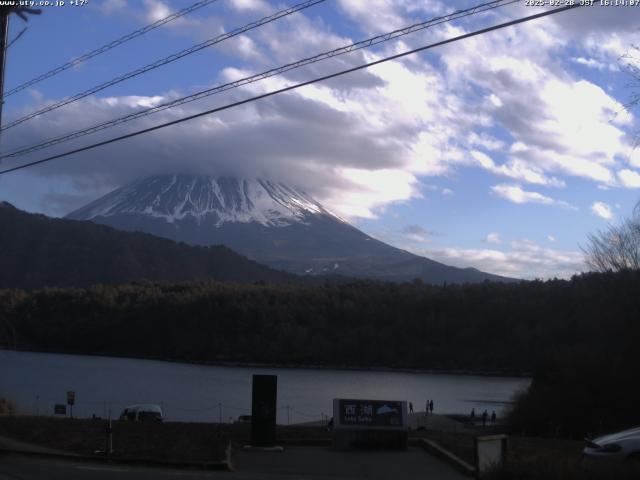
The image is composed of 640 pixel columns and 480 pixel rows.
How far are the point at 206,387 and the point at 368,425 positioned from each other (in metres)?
65.8

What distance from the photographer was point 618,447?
1287cm

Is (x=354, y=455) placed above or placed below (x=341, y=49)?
below

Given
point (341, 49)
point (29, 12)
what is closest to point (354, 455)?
point (341, 49)

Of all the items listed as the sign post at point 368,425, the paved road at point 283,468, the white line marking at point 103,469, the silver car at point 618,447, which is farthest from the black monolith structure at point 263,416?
the silver car at point 618,447

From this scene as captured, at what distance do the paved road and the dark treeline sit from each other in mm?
84322

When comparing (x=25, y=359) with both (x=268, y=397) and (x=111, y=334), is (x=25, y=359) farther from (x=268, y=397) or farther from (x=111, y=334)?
(x=268, y=397)

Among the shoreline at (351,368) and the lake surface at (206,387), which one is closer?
the lake surface at (206,387)

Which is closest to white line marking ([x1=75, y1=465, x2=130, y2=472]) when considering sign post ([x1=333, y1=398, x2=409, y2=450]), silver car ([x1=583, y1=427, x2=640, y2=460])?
sign post ([x1=333, y1=398, x2=409, y2=450])

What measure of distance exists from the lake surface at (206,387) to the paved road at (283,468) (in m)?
32.1

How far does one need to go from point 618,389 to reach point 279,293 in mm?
109929

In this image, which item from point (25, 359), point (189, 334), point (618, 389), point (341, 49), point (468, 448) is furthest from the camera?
point (189, 334)

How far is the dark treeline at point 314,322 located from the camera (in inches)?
4732

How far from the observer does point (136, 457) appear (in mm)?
17078

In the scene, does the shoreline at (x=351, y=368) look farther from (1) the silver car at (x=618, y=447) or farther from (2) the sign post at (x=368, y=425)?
(1) the silver car at (x=618, y=447)
